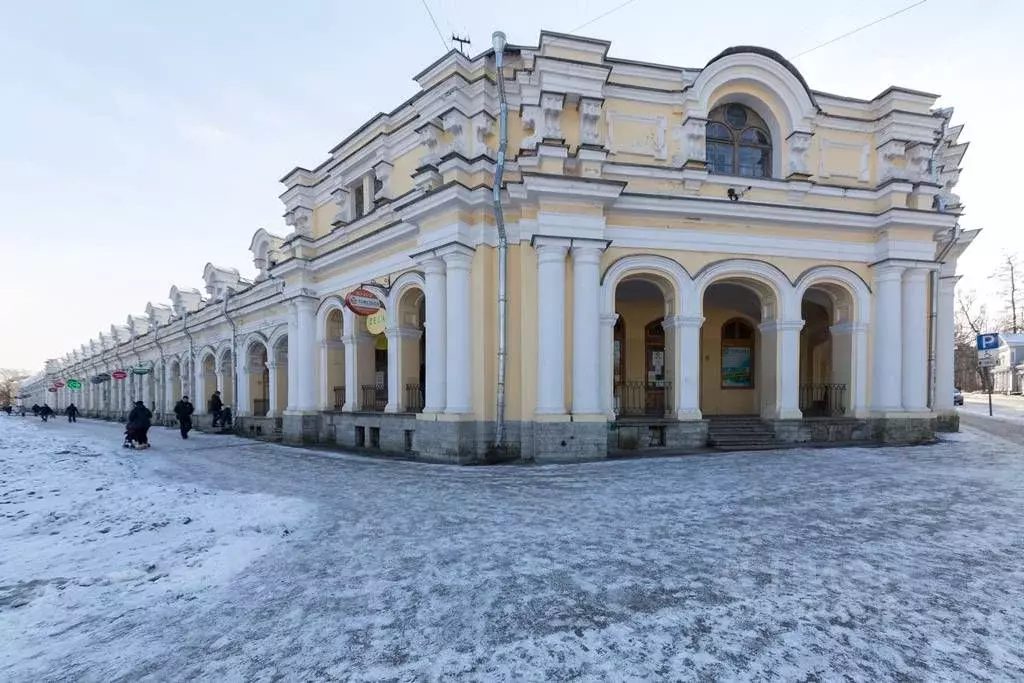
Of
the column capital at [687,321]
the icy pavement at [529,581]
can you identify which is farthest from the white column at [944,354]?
the column capital at [687,321]

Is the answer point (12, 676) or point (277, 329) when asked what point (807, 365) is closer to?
point (12, 676)

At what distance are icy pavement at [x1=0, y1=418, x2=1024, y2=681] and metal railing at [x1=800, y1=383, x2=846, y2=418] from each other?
4.65 metres

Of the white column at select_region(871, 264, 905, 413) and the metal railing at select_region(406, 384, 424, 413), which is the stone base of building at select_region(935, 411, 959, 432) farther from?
the metal railing at select_region(406, 384, 424, 413)

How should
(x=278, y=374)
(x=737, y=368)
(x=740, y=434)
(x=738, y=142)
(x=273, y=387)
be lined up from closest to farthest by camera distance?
(x=740, y=434) < (x=738, y=142) < (x=737, y=368) < (x=273, y=387) < (x=278, y=374)

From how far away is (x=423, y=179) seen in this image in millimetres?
10594

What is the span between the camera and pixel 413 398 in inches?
483

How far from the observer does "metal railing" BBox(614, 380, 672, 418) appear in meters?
12.9

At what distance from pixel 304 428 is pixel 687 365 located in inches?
460

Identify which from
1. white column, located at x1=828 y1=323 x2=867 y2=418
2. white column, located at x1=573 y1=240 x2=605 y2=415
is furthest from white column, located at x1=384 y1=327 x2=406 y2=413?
white column, located at x1=828 y1=323 x2=867 y2=418

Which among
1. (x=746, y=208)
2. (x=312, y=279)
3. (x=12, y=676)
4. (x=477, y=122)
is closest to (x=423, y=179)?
(x=477, y=122)

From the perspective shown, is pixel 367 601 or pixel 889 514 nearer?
pixel 367 601

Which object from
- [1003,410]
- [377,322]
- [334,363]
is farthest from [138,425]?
[1003,410]

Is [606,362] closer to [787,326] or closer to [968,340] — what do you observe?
[787,326]

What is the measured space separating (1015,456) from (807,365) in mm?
6094
